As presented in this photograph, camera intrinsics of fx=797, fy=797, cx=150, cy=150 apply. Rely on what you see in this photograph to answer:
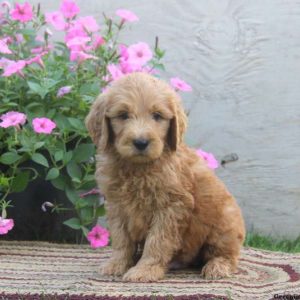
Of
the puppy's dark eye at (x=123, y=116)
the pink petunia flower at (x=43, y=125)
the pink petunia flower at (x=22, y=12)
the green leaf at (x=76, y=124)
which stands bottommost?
the green leaf at (x=76, y=124)

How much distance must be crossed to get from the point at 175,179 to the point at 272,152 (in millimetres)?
2363

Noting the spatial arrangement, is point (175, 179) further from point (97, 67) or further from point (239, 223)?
point (97, 67)

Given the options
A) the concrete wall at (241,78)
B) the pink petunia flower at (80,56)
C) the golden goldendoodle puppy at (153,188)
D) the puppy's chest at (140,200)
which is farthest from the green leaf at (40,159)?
the concrete wall at (241,78)

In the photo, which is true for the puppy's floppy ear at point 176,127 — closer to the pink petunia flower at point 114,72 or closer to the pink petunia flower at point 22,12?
the pink petunia flower at point 114,72

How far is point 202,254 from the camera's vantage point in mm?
4539

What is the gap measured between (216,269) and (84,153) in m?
1.37

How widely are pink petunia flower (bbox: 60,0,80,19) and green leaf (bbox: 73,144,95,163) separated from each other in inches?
38.7

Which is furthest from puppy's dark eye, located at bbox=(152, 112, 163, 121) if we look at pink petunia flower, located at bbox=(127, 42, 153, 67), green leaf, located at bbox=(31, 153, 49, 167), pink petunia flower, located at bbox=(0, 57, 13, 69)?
pink petunia flower, located at bbox=(0, 57, 13, 69)

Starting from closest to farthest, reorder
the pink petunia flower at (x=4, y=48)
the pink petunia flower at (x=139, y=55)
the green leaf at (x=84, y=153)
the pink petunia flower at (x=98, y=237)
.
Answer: the pink petunia flower at (x=98, y=237) < the pink petunia flower at (x=4, y=48) < the green leaf at (x=84, y=153) < the pink petunia flower at (x=139, y=55)

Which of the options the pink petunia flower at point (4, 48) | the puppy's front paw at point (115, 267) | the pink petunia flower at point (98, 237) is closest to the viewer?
the puppy's front paw at point (115, 267)

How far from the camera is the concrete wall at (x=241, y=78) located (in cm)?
640

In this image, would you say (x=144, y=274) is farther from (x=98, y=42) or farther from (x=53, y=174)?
(x=98, y=42)

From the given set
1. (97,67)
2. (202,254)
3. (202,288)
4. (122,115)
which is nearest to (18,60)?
(97,67)

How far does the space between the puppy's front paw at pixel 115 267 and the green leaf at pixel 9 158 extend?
1.08 metres
